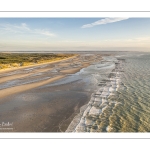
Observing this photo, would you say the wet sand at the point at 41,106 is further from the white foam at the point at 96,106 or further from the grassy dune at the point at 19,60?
the grassy dune at the point at 19,60

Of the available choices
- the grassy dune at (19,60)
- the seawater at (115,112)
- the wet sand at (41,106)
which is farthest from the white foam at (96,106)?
the grassy dune at (19,60)

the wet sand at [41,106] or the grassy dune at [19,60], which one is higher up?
the grassy dune at [19,60]

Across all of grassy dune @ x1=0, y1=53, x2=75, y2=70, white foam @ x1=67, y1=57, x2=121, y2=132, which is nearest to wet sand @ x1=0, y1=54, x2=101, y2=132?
white foam @ x1=67, y1=57, x2=121, y2=132

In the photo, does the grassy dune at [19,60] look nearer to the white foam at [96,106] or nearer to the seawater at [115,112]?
the white foam at [96,106]

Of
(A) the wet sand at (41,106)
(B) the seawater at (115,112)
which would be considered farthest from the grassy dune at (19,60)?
(B) the seawater at (115,112)

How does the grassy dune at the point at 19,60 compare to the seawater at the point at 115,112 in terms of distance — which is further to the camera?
the grassy dune at the point at 19,60

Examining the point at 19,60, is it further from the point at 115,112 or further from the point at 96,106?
the point at 115,112

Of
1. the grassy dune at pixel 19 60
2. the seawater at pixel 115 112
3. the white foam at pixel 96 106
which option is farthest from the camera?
the grassy dune at pixel 19 60

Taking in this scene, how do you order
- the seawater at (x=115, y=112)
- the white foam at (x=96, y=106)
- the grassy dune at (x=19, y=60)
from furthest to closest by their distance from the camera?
the grassy dune at (x=19, y=60)
the white foam at (x=96, y=106)
the seawater at (x=115, y=112)

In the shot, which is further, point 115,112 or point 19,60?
point 19,60

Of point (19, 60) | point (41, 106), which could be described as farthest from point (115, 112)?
point (19, 60)

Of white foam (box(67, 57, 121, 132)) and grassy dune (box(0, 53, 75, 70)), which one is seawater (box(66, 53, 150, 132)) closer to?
white foam (box(67, 57, 121, 132))
